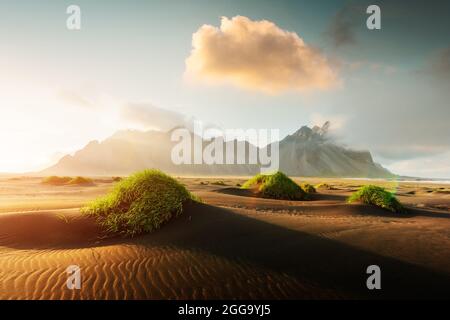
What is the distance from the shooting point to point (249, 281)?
423 centimetres

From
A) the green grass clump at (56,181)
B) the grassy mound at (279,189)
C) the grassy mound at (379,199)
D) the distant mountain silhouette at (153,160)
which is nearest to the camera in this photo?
the grassy mound at (379,199)

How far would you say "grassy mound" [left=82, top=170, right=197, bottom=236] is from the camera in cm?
673

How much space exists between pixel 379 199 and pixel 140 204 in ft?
32.4

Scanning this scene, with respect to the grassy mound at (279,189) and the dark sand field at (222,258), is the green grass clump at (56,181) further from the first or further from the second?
the dark sand field at (222,258)

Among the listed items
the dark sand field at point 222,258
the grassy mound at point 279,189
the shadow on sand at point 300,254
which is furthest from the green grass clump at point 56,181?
the shadow on sand at point 300,254

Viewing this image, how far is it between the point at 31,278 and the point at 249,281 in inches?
138

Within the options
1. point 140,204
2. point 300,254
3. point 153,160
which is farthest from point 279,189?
point 153,160

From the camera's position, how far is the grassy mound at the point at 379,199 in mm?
11242

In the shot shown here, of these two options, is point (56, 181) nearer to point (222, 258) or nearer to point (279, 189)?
point (279, 189)

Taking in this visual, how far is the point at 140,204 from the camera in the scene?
7.02 meters

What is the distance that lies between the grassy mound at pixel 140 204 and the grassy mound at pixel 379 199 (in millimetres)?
8234

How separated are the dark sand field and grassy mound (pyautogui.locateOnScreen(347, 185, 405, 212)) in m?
4.22
